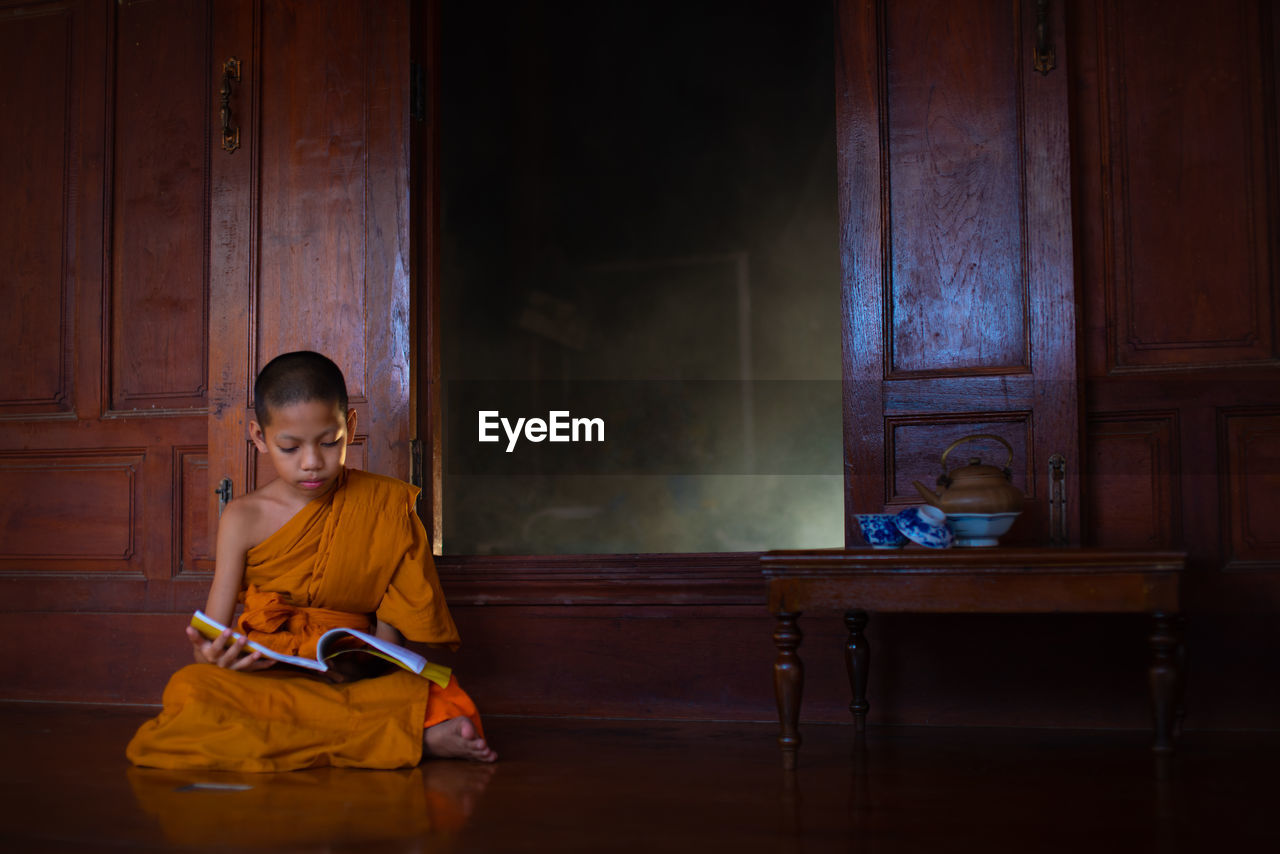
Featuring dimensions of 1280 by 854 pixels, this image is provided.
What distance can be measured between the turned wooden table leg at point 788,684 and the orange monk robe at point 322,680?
0.72m

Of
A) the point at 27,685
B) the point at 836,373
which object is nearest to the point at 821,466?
the point at 836,373

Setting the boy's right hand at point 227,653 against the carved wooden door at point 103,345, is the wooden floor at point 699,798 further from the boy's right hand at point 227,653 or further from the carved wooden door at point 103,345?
the carved wooden door at point 103,345

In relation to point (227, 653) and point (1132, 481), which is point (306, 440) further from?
point (1132, 481)

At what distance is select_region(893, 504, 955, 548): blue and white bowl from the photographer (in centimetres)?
258

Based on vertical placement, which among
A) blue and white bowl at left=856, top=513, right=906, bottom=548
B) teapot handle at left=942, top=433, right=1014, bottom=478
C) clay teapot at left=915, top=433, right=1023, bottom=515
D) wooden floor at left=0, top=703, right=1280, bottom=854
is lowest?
wooden floor at left=0, top=703, right=1280, bottom=854

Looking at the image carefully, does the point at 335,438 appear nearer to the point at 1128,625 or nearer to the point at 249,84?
the point at 249,84

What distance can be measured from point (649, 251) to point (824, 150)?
1.23 metres

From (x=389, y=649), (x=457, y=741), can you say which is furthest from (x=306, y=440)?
(x=457, y=741)

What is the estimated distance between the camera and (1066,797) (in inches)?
84.7

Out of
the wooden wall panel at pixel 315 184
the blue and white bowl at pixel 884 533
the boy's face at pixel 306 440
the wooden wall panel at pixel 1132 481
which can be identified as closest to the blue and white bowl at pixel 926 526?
the blue and white bowl at pixel 884 533

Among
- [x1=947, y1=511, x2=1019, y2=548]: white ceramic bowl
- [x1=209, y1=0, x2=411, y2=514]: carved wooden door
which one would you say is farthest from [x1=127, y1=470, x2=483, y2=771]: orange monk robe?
[x1=947, y1=511, x2=1019, y2=548]: white ceramic bowl

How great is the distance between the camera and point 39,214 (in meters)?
3.96

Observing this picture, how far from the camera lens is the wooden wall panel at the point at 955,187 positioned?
3.07 metres

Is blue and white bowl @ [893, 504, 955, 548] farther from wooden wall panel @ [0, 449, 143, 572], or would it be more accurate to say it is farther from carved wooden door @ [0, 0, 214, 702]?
wooden wall panel @ [0, 449, 143, 572]
